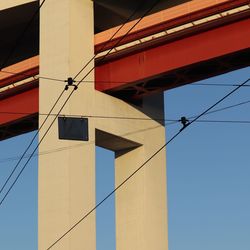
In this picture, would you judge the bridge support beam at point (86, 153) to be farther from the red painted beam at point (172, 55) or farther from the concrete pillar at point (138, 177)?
the red painted beam at point (172, 55)

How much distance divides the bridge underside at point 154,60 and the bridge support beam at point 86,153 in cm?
102

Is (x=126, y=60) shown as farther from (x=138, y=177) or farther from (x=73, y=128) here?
(x=73, y=128)

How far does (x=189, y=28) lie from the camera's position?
29.6 m

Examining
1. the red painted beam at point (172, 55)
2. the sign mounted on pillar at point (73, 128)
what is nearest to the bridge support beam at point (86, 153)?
the red painted beam at point (172, 55)

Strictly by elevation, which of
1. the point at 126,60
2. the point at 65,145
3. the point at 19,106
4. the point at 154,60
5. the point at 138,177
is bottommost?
the point at 138,177

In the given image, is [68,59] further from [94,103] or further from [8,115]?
[8,115]

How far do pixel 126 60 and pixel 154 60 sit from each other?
1503 mm

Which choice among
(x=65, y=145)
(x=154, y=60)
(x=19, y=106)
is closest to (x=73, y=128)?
(x=65, y=145)

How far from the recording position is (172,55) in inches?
1193

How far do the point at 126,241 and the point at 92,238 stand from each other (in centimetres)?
392

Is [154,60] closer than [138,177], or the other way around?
[154,60]

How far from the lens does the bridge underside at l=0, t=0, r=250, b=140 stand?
2883cm

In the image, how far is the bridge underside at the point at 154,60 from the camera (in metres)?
28.8

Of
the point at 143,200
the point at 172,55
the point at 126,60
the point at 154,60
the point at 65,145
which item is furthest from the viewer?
A: the point at 143,200
